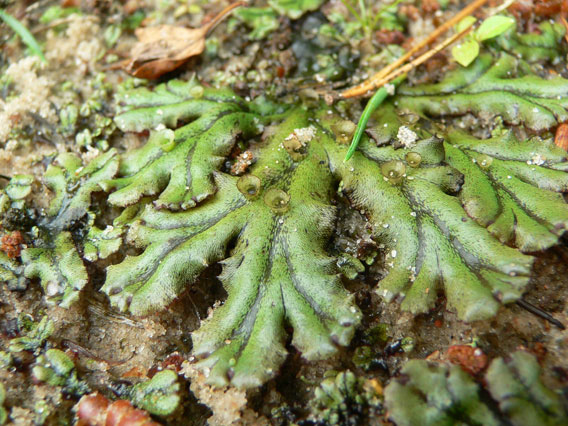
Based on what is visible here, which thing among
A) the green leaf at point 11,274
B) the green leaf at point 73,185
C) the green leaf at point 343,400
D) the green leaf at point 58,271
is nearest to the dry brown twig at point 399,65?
the green leaf at point 73,185

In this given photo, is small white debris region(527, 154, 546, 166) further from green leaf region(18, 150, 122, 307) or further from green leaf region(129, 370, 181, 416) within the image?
green leaf region(18, 150, 122, 307)

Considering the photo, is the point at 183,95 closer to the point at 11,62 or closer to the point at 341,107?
the point at 341,107

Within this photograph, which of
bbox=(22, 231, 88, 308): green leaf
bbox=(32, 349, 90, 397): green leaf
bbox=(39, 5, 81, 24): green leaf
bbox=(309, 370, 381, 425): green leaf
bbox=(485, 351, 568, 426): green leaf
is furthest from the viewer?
bbox=(39, 5, 81, 24): green leaf

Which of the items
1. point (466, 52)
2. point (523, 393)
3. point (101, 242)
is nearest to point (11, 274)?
point (101, 242)

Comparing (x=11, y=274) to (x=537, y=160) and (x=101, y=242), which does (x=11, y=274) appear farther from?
(x=537, y=160)

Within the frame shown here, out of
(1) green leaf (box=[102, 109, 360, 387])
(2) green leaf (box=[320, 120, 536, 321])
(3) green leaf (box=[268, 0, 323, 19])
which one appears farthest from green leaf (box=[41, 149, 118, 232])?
(3) green leaf (box=[268, 0, 323, 19])

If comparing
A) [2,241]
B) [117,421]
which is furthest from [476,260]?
[2,241]
